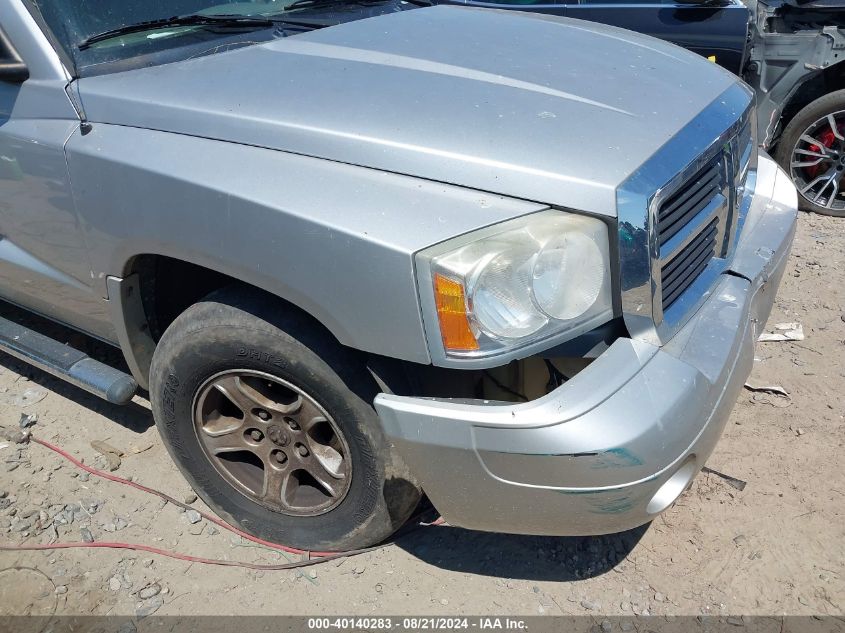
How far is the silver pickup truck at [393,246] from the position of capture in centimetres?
180

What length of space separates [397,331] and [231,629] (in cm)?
117

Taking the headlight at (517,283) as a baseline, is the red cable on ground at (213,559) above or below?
below

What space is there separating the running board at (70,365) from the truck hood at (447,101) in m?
0.95

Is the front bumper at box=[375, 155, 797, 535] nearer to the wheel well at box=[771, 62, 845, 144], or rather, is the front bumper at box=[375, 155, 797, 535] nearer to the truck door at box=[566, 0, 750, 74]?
the truck door at box=[566, 0, 750, 74]

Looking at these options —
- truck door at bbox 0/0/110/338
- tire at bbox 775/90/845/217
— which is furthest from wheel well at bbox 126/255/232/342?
tire at bbox 775/90/845/217

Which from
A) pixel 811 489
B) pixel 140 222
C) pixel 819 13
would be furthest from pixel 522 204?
pixel 819 13

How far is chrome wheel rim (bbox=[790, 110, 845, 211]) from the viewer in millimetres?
4836

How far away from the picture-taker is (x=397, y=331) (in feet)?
6.02

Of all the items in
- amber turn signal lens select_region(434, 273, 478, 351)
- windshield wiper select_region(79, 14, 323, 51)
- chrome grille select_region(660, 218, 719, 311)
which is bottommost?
chrome grille select_region(660, 218, 719, 311)

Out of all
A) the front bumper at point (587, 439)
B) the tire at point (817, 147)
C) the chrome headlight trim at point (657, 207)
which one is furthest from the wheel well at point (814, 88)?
the front bumper at point (587, 439)

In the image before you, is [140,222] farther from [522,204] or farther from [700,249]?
[700,249]

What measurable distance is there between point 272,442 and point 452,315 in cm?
96

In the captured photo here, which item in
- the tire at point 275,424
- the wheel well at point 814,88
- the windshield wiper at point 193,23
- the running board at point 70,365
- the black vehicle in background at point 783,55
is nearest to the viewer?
the tire at point 275,424

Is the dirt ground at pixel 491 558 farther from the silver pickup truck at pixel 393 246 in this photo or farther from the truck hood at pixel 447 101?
the truck hood at pixel 447 101
